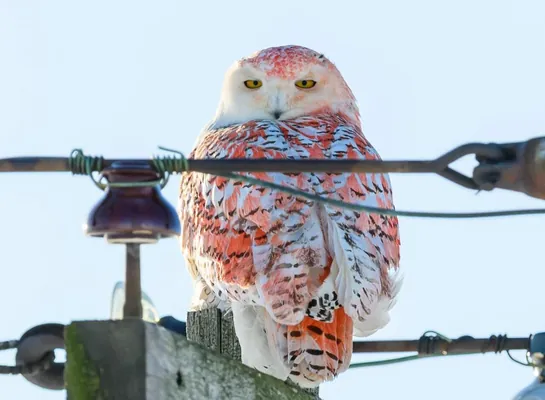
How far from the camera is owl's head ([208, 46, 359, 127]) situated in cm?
821

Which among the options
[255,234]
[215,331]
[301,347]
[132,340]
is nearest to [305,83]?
[255,234]

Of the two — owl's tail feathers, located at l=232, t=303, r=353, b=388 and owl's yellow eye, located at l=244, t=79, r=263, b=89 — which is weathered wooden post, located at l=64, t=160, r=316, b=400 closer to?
owl's tail feathers, located at l=232, t=303, r=353, b=388

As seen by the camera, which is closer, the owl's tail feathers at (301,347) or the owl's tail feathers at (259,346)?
the owl's tail feathers at (301,347)

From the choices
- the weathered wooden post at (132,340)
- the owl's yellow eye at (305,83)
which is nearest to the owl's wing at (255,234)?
the owl's yellow eye at (305,83)

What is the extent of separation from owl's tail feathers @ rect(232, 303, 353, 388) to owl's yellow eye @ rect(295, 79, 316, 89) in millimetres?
2017

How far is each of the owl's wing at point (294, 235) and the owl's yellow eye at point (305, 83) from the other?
83 cm

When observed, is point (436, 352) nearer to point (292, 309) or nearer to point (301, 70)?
point (292, 309)

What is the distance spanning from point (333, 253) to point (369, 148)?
98cm

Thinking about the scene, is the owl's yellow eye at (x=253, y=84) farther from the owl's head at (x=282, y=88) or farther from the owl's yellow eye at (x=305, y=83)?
the owl's yellow eye at (x=305, y=83)

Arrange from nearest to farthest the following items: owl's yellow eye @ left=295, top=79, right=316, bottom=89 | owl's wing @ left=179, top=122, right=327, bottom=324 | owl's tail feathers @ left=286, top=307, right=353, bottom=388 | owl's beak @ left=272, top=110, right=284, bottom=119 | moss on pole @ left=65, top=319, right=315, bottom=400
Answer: moss on pole @ left=65, top=319, right=315, bottom=400, owl's tail feathers @ left=286, top=307, right=353, bottom=388, owl's wing @ left=179, top=122, right=327, bottom=324, owl's beak @ left=272, top=110, right=284, bottom=119, owl's yellow eye @ left=295, top=79, right=316, bottom=89

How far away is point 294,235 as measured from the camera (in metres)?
6.52

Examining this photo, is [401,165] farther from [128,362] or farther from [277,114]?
[277,114]

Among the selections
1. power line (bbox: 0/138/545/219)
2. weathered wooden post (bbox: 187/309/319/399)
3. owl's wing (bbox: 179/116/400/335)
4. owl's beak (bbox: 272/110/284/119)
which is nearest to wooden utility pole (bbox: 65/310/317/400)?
power line (bbox: 0/138/545/219)

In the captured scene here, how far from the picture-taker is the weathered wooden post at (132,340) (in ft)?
13.3
